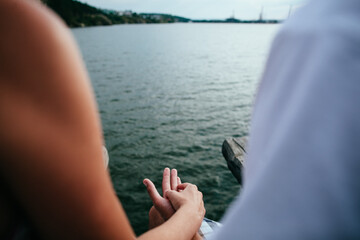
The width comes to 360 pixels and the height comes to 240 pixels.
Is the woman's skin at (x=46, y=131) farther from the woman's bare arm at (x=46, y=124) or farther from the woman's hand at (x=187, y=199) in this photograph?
the woman's hand at (x=187, y=199)

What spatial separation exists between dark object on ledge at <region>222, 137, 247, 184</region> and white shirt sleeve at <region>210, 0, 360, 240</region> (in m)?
2.33

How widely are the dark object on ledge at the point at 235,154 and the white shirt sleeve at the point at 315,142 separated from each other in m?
2.33

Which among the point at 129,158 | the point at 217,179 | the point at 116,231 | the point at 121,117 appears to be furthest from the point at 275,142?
the point at 121,117

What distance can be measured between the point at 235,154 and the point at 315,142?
2.60 m

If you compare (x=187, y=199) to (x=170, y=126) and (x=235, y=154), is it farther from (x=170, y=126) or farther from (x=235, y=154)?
(x=170, y=126)

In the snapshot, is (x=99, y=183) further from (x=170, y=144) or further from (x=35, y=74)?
(x=170, y=144)

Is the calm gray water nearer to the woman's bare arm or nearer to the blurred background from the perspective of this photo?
the blurred background

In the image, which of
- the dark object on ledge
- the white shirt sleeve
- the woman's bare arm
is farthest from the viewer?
the dark object on ledge

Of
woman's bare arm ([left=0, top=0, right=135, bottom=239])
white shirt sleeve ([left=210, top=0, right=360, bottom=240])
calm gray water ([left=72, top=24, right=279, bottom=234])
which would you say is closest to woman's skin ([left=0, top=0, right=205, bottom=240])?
woman's bare arm ([left=0, top=0, right=135, bottom=239])

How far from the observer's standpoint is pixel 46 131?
546 millimetres

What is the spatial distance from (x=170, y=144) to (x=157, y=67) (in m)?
13.1

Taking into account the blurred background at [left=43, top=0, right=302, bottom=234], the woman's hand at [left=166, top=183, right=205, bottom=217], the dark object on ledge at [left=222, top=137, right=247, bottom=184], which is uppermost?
the woman's hand at [left=166, top=183, right=205, bottom=217]

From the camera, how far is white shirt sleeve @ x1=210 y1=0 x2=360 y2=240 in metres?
0.39

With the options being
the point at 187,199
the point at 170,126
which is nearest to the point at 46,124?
the point at 187,199
